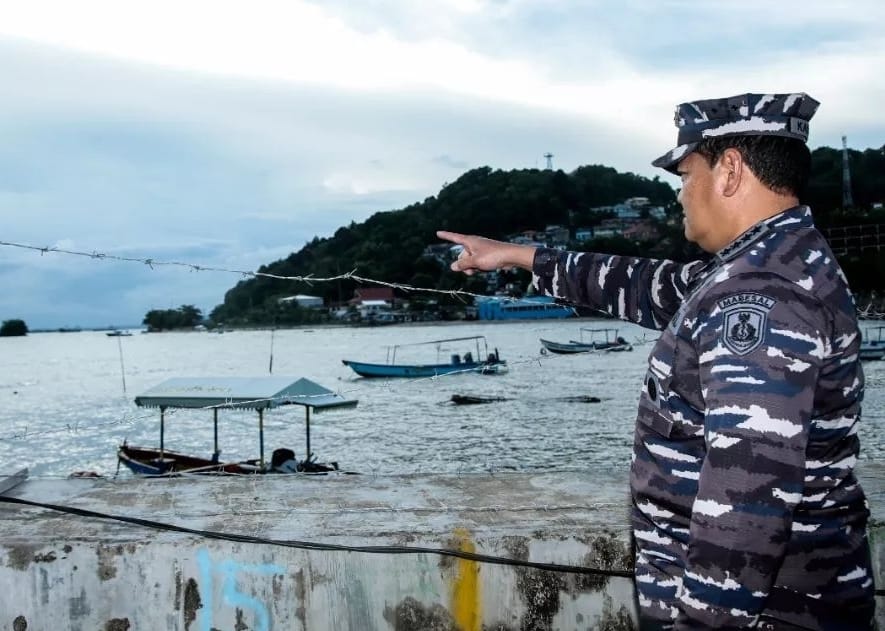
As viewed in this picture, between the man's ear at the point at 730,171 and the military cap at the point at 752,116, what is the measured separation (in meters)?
0.04

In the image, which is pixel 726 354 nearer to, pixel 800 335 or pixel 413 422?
pixel 800 335

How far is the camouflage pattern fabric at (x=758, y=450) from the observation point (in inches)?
54.9

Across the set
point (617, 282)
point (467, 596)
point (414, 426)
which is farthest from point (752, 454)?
point (414, 426)

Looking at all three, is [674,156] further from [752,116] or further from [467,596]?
[467,596]

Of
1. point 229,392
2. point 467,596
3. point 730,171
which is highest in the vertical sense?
point 730,171

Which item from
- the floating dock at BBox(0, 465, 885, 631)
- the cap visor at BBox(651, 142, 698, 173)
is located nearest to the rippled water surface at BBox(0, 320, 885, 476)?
the floating dock at BBox(0, 465, 885, 631)

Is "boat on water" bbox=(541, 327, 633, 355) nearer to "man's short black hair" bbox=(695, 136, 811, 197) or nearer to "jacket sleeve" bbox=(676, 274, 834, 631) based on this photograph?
"man's short black hair" bbox=(695, 136, 811, 197)

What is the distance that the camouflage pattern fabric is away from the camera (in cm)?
Result: 139

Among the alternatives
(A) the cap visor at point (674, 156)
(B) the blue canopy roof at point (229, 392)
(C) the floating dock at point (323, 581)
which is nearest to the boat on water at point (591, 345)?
(C) the floating dock at point (323, 581)

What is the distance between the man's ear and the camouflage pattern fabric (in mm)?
111

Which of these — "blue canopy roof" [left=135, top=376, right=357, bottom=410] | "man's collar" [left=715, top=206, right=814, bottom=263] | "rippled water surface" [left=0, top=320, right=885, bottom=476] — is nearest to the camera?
"man's collar" [left=715, top=206, right=814, bottom=263]

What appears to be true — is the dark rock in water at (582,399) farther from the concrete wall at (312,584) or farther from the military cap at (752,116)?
the military cap at (752,116)

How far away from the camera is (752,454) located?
4.58 feet

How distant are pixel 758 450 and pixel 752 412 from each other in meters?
0.07
